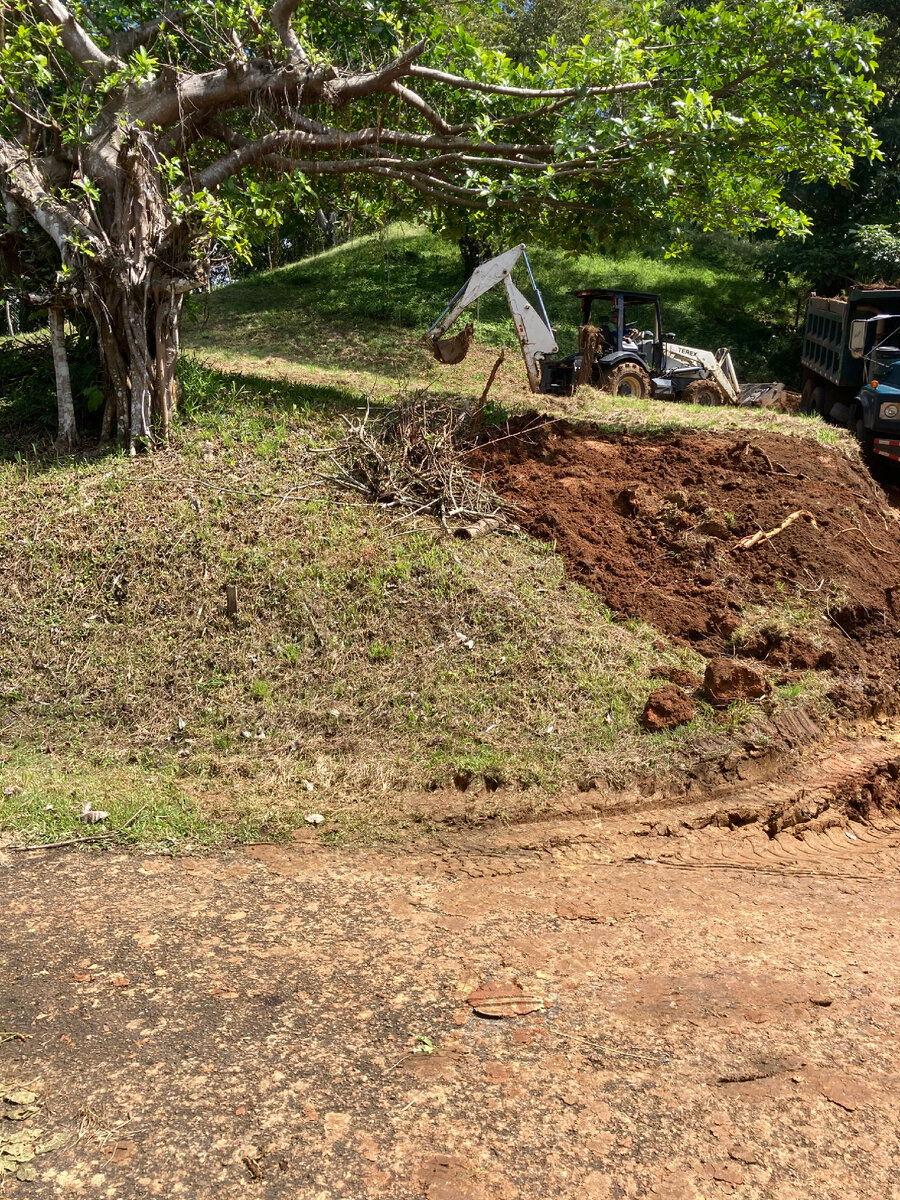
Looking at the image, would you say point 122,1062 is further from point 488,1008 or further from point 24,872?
point 24,872

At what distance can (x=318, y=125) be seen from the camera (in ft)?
32.6

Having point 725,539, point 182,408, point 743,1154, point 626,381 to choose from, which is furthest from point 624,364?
point 743,1154

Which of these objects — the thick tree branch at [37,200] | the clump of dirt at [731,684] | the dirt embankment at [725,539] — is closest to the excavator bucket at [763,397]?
the dirt embankment at [725,539]

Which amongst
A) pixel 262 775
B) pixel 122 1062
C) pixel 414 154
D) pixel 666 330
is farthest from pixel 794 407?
pixel 122 1062

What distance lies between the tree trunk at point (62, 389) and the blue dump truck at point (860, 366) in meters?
9.30

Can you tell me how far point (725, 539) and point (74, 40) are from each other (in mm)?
7809

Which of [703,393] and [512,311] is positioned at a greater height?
[512,311]

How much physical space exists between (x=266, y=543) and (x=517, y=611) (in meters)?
2.19

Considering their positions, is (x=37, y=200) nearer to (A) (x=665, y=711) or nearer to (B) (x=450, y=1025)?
(A) (x=665, y=711)

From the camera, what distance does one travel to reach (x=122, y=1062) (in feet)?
12.7

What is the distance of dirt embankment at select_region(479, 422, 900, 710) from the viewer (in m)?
8.04

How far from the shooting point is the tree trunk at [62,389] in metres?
9.14

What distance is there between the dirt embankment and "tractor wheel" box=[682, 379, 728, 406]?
5.46 metres

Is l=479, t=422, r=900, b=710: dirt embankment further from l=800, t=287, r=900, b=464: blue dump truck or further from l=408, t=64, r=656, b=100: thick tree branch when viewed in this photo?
l=408, t=64, r=656, b=100: thick tree branch
